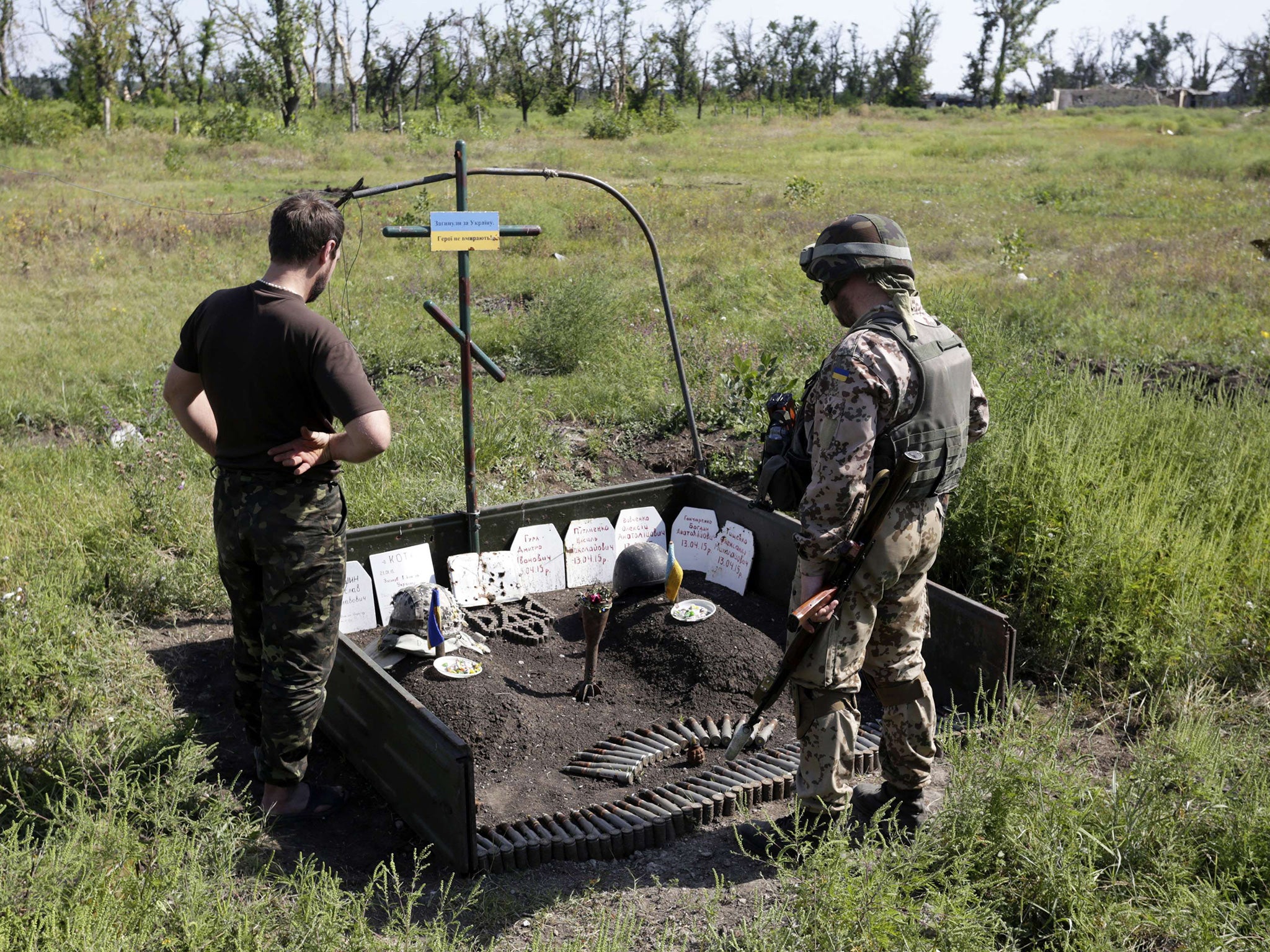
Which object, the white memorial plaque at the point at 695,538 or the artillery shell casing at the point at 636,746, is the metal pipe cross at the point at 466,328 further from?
the artillery shell casing at the point at 636,746

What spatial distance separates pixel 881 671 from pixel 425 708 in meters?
1.61

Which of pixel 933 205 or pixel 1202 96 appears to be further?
pixel 1202 96

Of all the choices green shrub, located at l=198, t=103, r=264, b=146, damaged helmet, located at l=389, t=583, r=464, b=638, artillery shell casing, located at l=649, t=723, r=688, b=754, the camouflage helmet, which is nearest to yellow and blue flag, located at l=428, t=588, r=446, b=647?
damaged helmet, located at l=389, t=583, r=464, b=638

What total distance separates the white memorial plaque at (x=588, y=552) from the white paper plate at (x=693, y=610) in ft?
2.11

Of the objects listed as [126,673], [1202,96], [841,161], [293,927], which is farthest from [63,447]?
[1202,96]

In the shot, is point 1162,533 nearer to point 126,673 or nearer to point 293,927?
point 293,927

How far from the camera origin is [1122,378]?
781 cm

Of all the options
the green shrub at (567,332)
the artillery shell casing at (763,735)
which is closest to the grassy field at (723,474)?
the green shrub at (567,332)

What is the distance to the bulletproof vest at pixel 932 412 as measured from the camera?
316cm

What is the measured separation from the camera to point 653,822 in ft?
11.7

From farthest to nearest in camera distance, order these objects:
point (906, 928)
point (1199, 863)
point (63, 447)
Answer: point (63, 447) < point (1199, 863) < point (906, 928)

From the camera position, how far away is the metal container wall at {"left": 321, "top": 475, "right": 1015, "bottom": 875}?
3324 millimetres

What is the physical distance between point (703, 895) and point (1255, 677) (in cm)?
274

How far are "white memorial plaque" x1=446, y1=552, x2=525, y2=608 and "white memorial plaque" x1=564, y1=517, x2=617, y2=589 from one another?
0.98 ft
